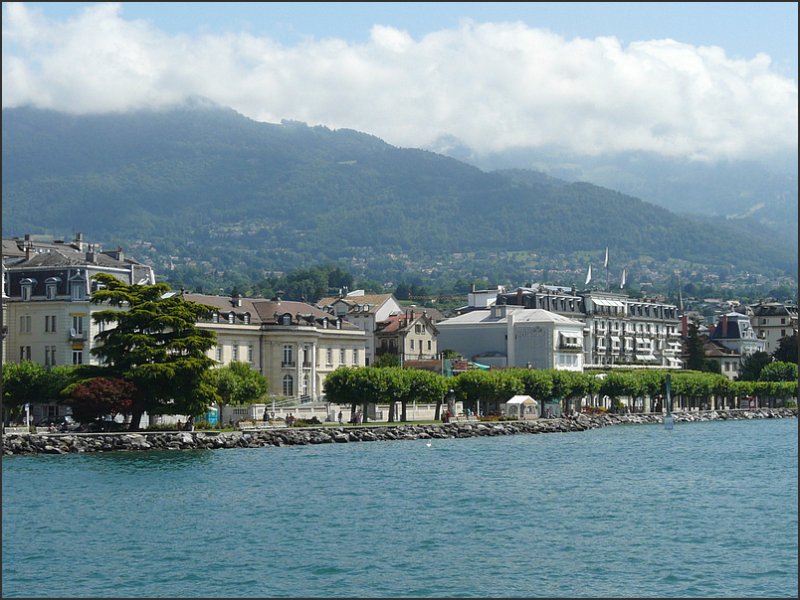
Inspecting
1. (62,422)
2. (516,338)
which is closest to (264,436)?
(62,422)

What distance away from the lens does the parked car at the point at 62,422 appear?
199 ft

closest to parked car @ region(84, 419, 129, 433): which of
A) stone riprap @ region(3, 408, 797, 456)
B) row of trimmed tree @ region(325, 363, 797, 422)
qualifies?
stone riprap @ region(3, 408, 797, 456)

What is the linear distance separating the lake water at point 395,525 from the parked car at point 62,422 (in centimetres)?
654

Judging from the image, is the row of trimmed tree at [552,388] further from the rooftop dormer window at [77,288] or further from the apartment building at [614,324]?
the rooftop dormer window at [77,288]

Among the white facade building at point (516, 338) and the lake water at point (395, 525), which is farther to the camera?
the white facade building at point (516, 338)

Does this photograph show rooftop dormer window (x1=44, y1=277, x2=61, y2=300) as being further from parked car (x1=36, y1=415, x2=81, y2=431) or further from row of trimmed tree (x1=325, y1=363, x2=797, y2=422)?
row of trimmed tree (x1=325, y1=363, x2=797, y2=422)

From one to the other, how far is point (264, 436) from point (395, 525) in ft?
90.9

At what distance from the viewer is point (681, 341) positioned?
440ft

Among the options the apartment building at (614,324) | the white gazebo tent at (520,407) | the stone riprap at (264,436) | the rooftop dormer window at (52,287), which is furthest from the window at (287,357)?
the apartment building at (614,324)

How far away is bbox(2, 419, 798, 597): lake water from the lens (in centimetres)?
2741

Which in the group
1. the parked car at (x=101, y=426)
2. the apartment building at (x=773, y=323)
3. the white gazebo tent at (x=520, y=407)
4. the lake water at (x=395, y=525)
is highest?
the apartment building at (x=773, y=323)

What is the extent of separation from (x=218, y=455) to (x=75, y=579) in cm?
2752

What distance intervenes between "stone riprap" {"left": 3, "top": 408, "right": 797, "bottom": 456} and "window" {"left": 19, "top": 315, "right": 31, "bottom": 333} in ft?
48.7

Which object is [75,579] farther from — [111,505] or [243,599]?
[111,505]
